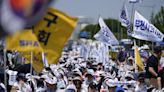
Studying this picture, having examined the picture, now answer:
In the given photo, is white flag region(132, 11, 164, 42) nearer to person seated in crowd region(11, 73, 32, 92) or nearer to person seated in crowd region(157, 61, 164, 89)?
person seated in crowd region(157, 61, 164, 89)

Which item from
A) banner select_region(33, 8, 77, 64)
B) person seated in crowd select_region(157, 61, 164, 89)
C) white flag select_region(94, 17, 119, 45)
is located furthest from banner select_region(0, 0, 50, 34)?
white flag select_region(94, 17, 119, 45)

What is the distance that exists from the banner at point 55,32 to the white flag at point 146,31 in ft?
29.0

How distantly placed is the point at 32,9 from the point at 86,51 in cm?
2354

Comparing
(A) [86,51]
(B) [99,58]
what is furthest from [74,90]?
(A) [86,51]

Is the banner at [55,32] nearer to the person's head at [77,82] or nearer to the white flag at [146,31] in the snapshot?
the person's head at [77,82]

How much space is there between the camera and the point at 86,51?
25.6m

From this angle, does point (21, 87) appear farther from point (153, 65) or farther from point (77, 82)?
point (153, 65)

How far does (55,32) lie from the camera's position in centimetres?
524

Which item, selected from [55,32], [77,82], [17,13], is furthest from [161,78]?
[17,13]

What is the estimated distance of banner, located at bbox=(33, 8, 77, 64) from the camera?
4.92 m

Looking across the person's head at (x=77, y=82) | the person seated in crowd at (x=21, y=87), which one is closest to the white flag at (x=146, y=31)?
the person seated in crowd at (x=21, y=87)

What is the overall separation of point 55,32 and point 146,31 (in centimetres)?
923

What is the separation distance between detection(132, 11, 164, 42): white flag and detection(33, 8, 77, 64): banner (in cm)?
883

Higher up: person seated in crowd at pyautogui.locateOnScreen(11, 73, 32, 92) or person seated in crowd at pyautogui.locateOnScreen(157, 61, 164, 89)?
person seated in crowd at pyautogui.locateOnScreen(157, 61, 164, 89)
